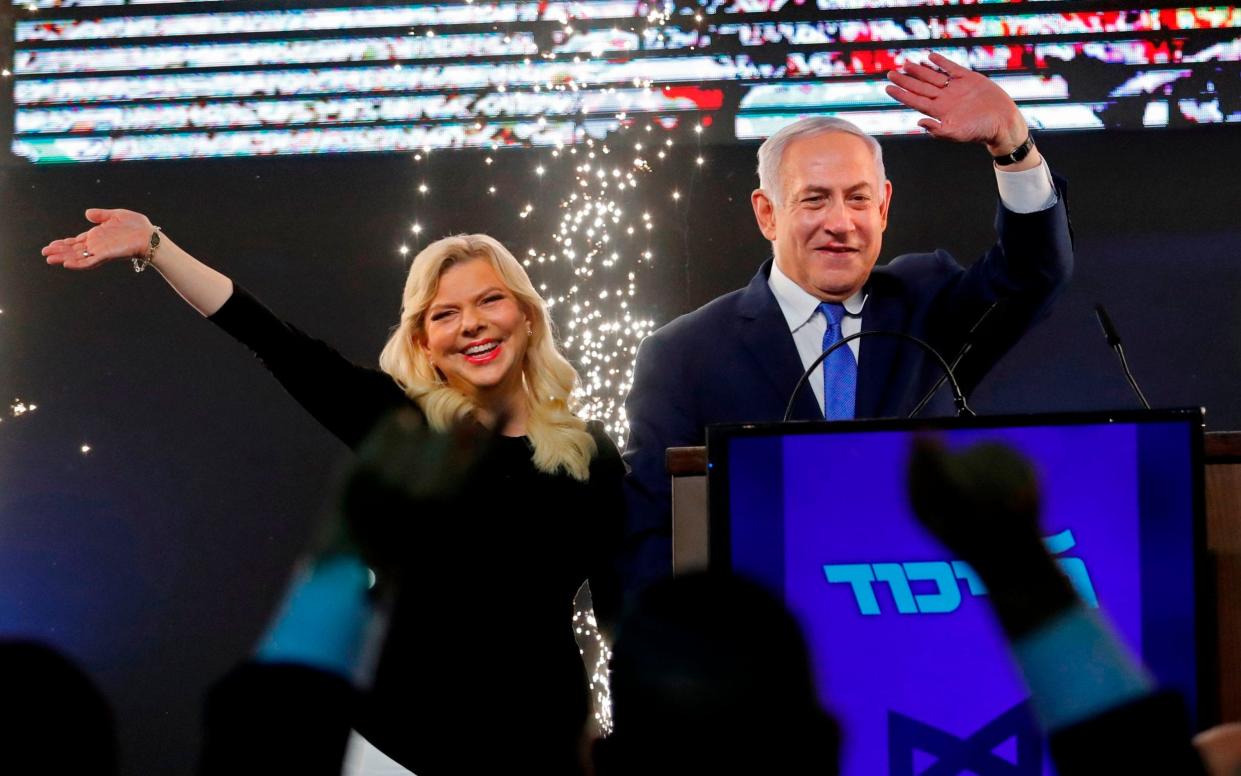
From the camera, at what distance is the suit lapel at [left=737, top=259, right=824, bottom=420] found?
2295 millimetres

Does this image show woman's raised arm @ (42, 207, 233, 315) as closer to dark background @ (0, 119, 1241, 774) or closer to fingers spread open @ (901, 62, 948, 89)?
dark background @ (0, 119, 1241, 774)

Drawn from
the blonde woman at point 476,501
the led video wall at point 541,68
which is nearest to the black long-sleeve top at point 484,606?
the blonde woman at point 476,501

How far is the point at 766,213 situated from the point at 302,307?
4.59 ft

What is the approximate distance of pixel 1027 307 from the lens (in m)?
2.47

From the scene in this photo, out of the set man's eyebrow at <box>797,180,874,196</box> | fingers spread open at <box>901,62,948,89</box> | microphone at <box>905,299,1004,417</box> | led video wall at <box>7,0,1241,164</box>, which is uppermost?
led video wall at <box>7,0,1241,164</box>

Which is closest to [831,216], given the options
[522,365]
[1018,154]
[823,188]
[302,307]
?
[823,188]

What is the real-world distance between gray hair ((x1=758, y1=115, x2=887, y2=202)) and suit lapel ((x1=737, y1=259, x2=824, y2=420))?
262 millimetres

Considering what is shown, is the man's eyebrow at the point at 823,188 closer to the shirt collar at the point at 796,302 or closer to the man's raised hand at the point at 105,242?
the shirt collar at the point at 796,302

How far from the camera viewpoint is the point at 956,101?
80.4 inches

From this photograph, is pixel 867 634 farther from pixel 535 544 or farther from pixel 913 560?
pixel 535 544

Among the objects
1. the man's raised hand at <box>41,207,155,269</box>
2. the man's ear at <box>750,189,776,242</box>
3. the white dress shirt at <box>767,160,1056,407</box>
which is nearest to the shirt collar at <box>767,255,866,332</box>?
the white dress shirt at <box>767,160,1056,407</box>

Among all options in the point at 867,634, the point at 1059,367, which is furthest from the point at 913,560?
the point at 1059,367

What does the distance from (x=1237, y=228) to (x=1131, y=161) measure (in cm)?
33

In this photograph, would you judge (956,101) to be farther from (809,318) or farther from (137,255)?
(137,255)
